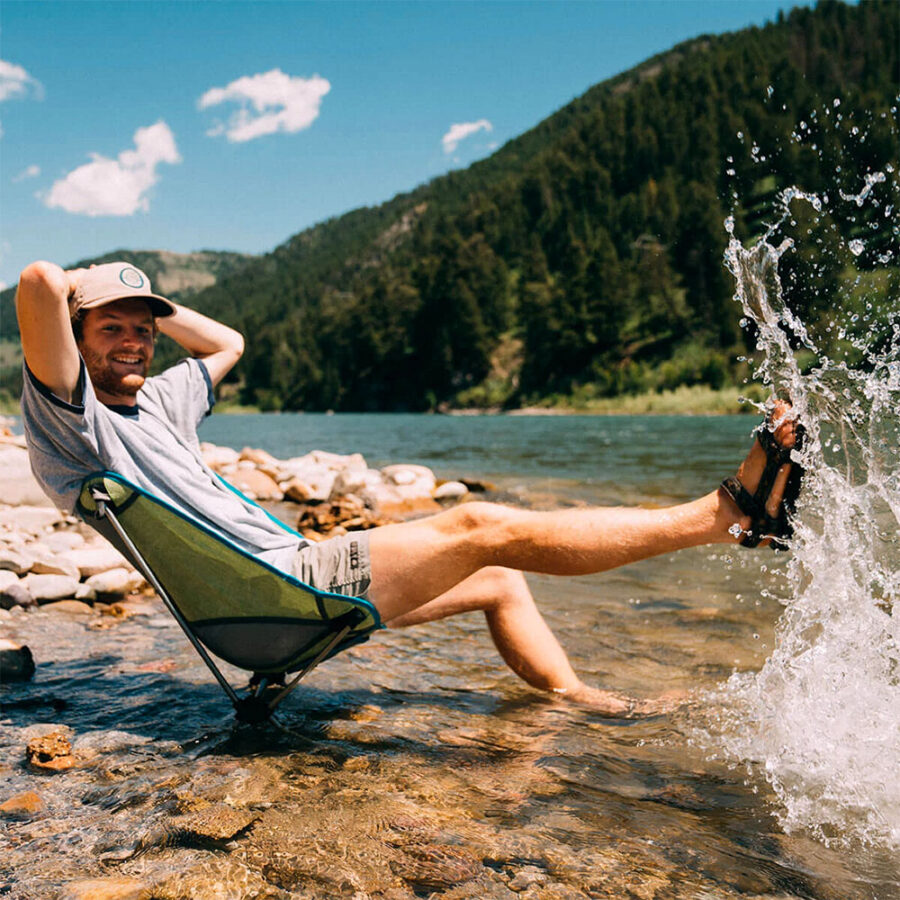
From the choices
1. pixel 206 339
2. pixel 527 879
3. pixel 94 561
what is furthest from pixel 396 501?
pixel 527 879

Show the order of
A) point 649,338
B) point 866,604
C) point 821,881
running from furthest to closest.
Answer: point 649,338 → point 866,604 → point 821,881

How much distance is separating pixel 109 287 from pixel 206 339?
2.99 feet

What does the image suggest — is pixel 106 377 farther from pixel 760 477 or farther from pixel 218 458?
pixel 218 458

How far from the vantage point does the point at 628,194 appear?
10800 cm

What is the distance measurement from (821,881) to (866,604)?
1.34 meters

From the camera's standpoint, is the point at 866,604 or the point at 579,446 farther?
the point at 579,446

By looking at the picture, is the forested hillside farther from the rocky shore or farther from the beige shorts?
the beige shorts

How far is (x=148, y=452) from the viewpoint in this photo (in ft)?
9.69

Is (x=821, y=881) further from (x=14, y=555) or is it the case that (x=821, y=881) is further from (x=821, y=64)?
(x=821, y=64)

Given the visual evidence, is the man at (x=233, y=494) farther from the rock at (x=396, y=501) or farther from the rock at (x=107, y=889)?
the rock at (x=396, y=501)

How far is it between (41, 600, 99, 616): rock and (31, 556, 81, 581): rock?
0.30 m

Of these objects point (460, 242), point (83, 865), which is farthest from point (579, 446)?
point (460, 242)

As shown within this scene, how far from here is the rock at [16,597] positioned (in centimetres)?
515

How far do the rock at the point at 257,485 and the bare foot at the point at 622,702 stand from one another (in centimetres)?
1020
